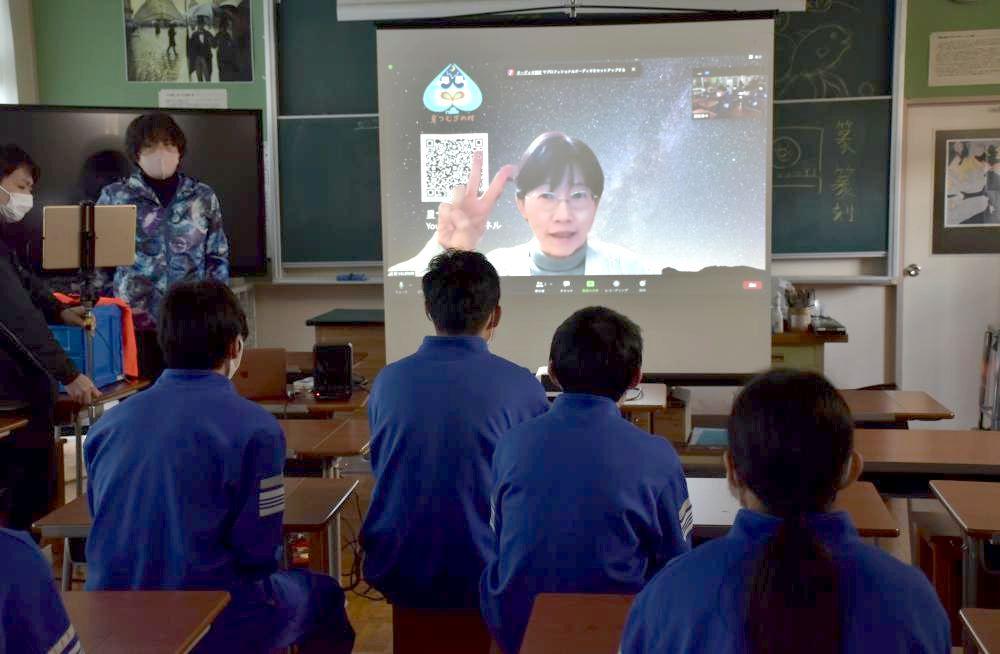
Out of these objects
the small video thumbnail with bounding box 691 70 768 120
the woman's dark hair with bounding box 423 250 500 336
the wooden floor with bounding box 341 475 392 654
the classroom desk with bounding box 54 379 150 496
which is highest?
the small video thumbnail with bounding box 691 70 768 120

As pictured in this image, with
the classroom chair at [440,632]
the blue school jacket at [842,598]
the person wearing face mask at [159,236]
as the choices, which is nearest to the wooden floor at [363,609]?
the classroom chair at [440,632]

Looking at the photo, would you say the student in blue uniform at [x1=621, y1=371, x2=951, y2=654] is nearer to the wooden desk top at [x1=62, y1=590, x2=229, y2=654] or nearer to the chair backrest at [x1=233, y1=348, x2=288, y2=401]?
the wooden desk top at [x1=62, y1=590, x2=229, y2=654]

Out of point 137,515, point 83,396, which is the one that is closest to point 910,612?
point 137,515

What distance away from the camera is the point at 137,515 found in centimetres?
178

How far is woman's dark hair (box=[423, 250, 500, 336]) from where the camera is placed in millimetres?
2293

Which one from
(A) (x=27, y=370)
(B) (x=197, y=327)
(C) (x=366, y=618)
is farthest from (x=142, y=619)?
(A) (x=27, y=370)

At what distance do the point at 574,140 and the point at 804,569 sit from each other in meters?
4.04

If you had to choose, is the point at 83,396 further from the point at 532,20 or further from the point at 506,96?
the point at 532,20

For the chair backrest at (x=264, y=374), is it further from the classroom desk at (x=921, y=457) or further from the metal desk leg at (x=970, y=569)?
the metal desk leg at (x=970, y=569)

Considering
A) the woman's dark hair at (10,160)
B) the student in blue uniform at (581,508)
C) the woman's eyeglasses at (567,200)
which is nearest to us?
the student in blue uniform at (581,508)

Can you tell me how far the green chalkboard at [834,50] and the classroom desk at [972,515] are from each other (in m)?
3.61

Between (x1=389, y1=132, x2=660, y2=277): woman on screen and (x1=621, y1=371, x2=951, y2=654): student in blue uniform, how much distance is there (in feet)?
12.4

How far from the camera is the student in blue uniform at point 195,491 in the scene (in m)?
1.77

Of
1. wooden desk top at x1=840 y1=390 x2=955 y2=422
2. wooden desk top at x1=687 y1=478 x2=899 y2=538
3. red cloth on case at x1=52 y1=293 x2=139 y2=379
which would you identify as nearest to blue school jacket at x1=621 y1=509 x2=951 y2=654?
wooden desk top at x1=687 y1=478 x2=899 y2=538
